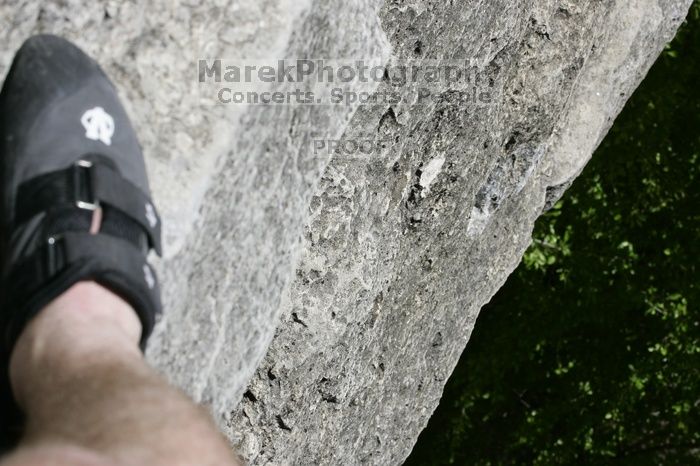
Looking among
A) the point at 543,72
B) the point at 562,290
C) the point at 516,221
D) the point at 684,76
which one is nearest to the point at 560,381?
the point at 562,290

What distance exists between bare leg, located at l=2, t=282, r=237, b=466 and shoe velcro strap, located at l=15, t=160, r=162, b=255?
0.16m

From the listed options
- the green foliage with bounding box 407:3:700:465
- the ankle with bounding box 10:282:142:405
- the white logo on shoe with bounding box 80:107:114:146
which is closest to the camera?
the ankle with bounding box 10:282:142:405

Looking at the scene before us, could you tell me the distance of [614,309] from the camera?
767 centimetres

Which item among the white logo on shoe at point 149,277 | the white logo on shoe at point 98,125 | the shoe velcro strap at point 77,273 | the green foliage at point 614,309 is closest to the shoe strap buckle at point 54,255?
the shoe velcro strap at point 77,273

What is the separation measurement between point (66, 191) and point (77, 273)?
0.64 ft

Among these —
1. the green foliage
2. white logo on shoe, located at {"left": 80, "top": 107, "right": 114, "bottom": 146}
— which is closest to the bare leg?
white logo on shoe, located at {"left": 80, "top": 107, "right": 114, "bottom": 146}

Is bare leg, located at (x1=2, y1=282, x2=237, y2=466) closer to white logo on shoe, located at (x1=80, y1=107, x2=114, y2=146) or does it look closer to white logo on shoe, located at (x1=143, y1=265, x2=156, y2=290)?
white logo on shoe, located at (x1=143, y1=265, x2=156, y2=290)

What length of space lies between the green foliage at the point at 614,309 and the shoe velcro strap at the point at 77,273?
6.06 meters

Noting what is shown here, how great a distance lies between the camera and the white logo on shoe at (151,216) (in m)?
1.84

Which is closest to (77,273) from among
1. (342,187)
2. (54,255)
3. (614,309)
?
(54,255)

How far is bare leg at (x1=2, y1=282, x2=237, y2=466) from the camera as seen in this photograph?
1.35m

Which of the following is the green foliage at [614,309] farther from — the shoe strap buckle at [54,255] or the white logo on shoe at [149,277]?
the shoe strap buckle at [54,255]

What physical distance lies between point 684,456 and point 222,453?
7.40 m

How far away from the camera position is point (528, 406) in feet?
26.8
